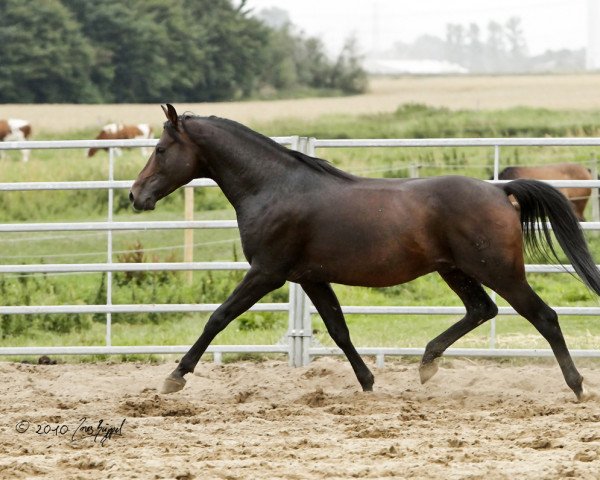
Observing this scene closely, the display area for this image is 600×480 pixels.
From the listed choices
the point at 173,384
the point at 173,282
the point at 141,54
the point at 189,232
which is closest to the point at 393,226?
the point at 173,384

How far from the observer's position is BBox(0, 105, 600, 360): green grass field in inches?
338

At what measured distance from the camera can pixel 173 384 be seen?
615 centimetres

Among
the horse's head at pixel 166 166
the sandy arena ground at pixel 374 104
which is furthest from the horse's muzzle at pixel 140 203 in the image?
the sandy arena ground at pixel 374 104

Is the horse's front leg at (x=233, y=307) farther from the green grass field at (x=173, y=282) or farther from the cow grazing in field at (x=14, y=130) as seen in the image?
the cow grazing in field at (x=14, y=130)

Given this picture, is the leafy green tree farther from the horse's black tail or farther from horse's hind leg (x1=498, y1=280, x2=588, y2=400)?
horse's hind leg (x1=498, y1=280, x2=588, y2=400)

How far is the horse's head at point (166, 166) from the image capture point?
6215 millimetres

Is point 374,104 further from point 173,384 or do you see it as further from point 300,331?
point 173,384

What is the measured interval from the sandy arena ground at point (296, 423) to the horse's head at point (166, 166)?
1.15 meters

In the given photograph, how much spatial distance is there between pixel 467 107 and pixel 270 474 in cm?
3275

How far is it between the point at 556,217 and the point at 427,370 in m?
1.16

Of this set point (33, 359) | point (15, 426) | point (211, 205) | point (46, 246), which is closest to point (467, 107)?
point (211, 205)

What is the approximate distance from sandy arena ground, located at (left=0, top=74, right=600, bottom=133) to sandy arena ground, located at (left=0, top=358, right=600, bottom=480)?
25.1 m

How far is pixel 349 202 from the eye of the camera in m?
6.16

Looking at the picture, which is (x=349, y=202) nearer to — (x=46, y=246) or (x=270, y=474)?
(x=270, y=474)
